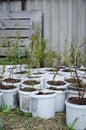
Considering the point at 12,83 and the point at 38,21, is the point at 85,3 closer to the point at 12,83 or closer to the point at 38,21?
the point at 38,21

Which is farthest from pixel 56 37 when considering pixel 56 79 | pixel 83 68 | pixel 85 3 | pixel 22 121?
pixel 22 121

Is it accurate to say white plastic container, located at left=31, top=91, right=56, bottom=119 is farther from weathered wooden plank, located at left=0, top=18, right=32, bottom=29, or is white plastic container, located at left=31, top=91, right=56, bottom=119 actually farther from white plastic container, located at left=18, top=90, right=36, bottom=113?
weathered wooden plank, located at left=0, top=18, right=32, bottom=29

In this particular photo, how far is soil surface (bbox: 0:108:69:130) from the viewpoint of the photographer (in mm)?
2873

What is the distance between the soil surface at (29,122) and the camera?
2.87m

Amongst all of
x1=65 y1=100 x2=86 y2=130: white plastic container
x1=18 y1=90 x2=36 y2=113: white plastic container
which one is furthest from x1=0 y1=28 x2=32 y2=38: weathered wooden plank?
x1=65 y1=100 x2=86 y2=130: white plastic container

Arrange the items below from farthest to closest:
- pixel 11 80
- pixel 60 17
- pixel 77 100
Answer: pixel 60 17 < pixel 11 80 < pixel 77 100

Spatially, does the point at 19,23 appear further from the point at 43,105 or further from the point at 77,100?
the point at 77,100

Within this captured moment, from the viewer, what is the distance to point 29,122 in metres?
2.99

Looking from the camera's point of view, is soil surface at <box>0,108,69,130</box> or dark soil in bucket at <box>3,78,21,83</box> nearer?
soil surface at <box>0,108,69,130</box>

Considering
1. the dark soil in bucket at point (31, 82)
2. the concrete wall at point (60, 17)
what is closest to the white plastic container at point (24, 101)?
the dark soil in bucket at point (31, 82)

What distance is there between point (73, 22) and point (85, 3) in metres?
0.38

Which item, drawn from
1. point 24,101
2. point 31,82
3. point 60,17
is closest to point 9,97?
point 24,101

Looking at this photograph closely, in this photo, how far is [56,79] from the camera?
375 cm

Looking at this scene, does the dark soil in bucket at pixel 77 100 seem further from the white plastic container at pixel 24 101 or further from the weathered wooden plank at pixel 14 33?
the weathered wooden plank at pixel 14 33
